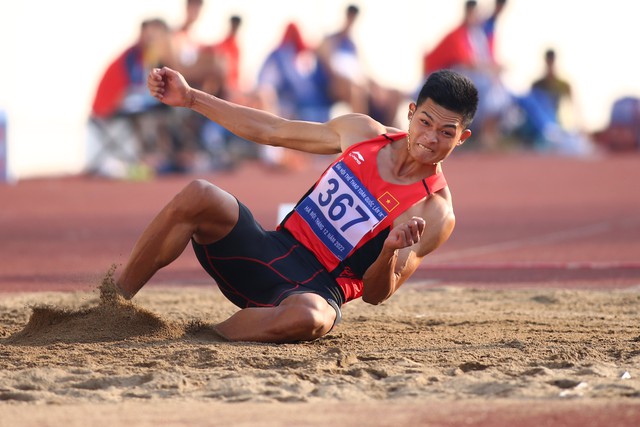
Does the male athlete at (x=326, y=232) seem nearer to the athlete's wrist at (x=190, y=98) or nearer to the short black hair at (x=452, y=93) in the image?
the short black hair at (x=452, y=93)

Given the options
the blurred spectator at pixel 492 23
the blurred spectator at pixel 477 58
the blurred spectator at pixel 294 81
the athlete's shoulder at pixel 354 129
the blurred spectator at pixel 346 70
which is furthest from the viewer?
the blurred spectator at pixel 492 23

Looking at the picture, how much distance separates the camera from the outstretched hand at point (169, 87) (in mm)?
5262

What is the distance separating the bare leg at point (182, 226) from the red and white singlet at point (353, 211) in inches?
13.6

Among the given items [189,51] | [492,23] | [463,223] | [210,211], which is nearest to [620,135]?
[492,23]

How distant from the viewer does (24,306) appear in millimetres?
6109

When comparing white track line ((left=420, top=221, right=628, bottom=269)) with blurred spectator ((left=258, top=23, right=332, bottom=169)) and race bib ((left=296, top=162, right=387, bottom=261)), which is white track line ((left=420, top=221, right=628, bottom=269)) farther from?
blurred spectator ((left=258, top=23, right=332, bottom=169))

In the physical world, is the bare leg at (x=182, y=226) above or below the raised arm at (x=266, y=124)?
below

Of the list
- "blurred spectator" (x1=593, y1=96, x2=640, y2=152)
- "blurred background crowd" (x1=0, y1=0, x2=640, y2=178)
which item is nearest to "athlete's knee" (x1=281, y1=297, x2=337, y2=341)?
"blurred background crowd" (x1=0, y1=0, x2=640, y2=178)

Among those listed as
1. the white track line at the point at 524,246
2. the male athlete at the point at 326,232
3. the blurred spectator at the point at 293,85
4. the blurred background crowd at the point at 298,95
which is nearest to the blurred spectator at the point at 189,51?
the blurred background crowd at the point at 298,95

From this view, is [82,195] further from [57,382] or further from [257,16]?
[57,382]

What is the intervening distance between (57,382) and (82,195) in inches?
372

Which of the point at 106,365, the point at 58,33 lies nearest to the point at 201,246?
the point at 106,365

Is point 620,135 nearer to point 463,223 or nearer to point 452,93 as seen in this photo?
point 463,223

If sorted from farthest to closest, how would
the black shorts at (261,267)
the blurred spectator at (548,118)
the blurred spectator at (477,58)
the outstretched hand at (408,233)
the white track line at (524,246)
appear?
the blurred spectator at (548,118) < the blurred spectator at (477,58) < the white track line at (524,246) < the black shorts at (261,267) < the outstretched hand at (408,233)
